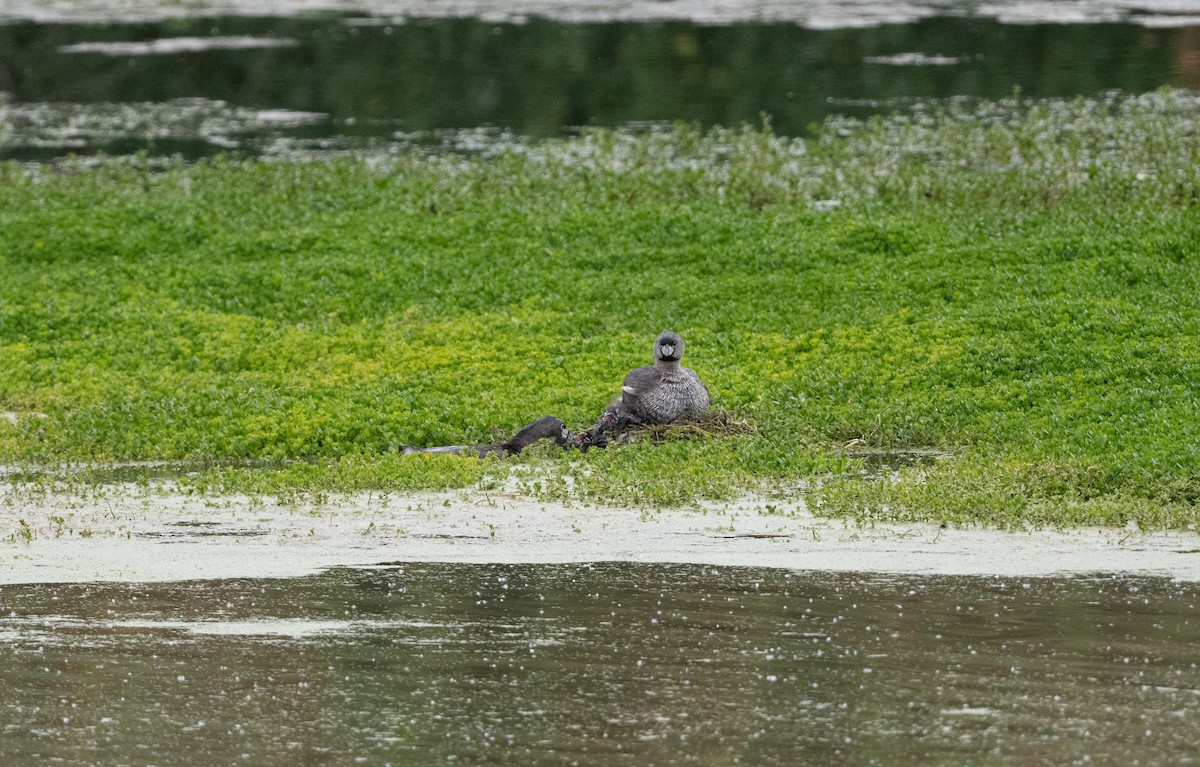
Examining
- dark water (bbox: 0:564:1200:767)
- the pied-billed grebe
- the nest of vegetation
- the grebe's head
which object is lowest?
dark water (bbox: 0:564:1200:767)

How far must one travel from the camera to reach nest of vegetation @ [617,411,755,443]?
14.0 metres

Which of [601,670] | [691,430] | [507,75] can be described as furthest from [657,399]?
[507,75]

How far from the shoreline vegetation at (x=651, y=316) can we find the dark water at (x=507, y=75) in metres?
4.39

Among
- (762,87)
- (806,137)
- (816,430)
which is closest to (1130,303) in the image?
(816,430)

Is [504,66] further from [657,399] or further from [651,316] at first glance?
[657,399]

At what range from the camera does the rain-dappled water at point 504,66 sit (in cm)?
2923

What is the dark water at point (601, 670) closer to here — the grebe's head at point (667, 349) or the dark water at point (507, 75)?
the grebe's head at point (667, 349)

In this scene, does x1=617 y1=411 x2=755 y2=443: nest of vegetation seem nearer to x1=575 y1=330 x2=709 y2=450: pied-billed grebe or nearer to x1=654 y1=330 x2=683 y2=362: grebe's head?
x1=575 y1=330 x2=709 y2=450: pied-billed grebe

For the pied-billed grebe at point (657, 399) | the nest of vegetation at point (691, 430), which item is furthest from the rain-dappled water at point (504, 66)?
the nest of vegetation at point (691, 430)

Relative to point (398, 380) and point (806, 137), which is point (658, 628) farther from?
point (806, 137)

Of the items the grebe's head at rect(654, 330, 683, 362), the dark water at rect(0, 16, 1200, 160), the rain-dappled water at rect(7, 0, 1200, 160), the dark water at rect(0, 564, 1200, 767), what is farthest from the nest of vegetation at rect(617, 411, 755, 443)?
the rain-dappled water at rect(7, 0, 1200, 160)

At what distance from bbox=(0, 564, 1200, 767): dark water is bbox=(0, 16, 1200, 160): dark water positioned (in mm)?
16467

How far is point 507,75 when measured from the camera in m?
34.0

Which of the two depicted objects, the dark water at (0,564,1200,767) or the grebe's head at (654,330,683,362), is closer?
the dark water at (0,564,1200,767)
